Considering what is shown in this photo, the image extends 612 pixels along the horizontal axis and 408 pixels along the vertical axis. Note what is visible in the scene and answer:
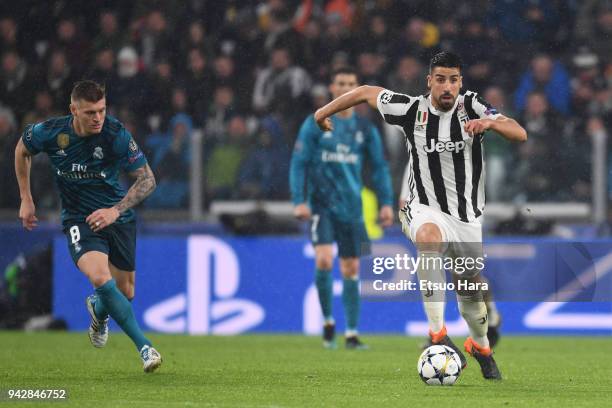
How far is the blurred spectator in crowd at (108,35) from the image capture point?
1597 cm

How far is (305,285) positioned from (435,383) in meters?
5.72

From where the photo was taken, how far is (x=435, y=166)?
25.4ft

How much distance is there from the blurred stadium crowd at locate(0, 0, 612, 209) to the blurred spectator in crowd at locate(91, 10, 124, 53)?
0.06 feet

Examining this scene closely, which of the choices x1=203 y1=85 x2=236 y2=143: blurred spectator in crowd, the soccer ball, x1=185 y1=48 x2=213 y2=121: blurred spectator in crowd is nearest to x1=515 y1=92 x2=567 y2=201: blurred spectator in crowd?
x1=203 y1=85 x2=236 y2=143: blurred spectator in crowd

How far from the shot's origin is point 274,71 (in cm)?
1512

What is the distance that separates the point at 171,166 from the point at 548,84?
4.41 metres

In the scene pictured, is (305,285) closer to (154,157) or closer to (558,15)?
(154,157)

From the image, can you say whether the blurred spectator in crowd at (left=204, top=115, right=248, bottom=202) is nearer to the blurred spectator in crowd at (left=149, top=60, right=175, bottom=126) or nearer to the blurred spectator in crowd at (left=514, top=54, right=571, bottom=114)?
the blurred spectator in crowd at (left=149, top=60, right=175, bottom=126)

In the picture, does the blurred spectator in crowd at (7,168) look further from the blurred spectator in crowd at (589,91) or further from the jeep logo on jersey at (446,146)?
the jeep logo on jersey at (446,146)

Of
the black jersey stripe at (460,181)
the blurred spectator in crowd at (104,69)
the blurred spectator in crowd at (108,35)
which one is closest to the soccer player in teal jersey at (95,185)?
the black jersey stripe at (460,181)

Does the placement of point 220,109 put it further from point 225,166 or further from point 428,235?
point 428,235

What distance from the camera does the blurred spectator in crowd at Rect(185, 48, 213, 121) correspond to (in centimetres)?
1514

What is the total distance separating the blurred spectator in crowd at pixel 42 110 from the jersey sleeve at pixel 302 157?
186 inches

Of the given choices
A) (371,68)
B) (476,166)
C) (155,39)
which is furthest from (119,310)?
(155,39)
